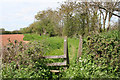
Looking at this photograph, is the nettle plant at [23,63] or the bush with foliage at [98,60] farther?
the bush with foliage at [98,60]

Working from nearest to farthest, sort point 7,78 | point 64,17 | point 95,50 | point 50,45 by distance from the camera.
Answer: point 7,78, point 95,50, point 50,45, point 64,17

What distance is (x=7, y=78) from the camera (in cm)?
389

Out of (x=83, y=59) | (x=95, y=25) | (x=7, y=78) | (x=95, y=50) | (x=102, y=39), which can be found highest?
(x=95, y=25)

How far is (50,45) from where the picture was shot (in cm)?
693

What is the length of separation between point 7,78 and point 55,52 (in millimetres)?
2826

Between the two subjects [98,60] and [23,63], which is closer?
[23,63]

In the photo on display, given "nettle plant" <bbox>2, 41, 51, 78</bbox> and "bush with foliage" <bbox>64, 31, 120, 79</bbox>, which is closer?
"nettle plant" <bbox>2, 41, 51, 78</bbox>

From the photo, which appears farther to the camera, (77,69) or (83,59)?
(83,59)

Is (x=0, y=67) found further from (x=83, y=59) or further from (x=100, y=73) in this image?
(x=100, y=73)

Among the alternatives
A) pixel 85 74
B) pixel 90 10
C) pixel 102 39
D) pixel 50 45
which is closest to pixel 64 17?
pixel 90 10

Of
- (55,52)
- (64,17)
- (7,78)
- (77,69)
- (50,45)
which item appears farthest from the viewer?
(64,17)

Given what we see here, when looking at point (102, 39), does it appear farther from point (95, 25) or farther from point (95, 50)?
point (95, 25)

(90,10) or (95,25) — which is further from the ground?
(90,10)

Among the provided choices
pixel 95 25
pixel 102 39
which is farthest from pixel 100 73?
pixel 95 25
